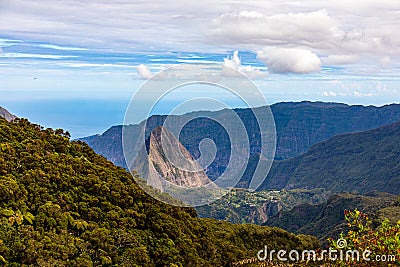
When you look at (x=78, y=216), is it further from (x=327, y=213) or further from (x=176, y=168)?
(x=327, y=213)

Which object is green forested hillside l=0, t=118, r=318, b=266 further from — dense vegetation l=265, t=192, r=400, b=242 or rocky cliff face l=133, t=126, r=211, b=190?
dense vegetation l=265, t=192, r=400, b=242

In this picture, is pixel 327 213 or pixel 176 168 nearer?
pixel 176 168

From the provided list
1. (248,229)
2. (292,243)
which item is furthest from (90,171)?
(292,243)

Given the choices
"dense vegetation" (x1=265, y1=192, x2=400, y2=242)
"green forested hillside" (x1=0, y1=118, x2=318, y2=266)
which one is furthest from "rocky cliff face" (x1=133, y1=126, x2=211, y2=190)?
"dense vegetation" (x1=265, y1=192, x2=400, y2=242)

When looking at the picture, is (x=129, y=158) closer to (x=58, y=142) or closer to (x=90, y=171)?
(x=90, y=171)

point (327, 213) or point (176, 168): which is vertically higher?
point (327, 213)

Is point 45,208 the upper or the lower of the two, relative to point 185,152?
lower

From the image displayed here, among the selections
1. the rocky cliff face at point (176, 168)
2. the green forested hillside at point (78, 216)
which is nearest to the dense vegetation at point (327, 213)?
the rocky cliff face at point (176, 168)

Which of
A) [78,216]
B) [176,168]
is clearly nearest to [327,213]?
[176,168]

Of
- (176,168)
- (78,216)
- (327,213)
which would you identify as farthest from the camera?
(327,213)
